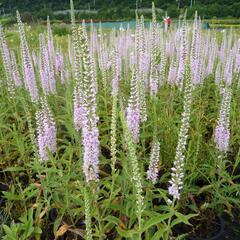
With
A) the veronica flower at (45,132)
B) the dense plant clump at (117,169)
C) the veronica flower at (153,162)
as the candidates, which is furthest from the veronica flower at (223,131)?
the veronica flower at (45,132)

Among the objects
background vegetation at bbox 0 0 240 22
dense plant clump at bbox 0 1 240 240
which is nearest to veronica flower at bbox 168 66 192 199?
dense plant clump at bbox 0 1 240 240

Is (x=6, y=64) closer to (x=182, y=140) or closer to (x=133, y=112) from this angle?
(x=133, y=112)

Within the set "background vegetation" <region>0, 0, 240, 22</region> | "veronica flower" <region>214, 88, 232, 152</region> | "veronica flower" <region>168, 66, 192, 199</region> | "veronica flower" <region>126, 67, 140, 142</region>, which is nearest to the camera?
"veronica flower" <region>168, 66, 192, 199</region>

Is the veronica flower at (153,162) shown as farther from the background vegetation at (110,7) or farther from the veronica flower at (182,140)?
the background vegetation at (110,7)

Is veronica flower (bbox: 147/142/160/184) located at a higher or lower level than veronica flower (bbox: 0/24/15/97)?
lower

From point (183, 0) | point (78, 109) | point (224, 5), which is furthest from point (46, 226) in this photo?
point (224, 5)

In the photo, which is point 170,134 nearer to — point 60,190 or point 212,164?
point 212,164

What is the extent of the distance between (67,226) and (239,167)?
2554 millimetres

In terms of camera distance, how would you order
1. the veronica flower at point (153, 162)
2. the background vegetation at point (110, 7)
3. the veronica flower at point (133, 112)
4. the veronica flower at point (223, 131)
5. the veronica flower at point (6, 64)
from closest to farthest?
the veronica flower at point (153, 162)
the veronica flower at point (133, 112)
the veronica flower at point (223, 131)
the veronica flower at point (6, 64)
the background vegetation at point (110, 7)

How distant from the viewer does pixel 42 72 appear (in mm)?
5109

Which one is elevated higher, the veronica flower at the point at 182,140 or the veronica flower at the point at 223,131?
the veronica flower at the point at 182,140

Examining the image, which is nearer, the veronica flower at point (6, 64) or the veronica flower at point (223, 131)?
the veronica flower at point (223, 131)

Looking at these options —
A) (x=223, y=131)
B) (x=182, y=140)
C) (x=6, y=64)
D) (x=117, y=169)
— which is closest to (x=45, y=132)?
(x=117, y=169)

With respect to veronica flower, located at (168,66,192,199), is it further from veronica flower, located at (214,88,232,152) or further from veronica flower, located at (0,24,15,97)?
veronica flower, located at (0,24,15,97)
